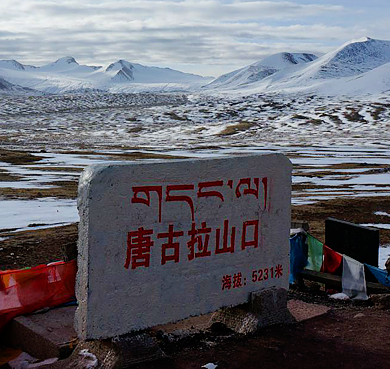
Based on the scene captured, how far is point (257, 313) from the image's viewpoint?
7.82 m

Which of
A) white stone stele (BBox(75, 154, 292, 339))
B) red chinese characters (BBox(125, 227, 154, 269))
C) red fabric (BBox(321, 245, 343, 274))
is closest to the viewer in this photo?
white stone stele (BBox(75, 154, 292, 339))

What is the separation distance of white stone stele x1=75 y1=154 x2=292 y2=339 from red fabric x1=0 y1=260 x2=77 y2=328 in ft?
4.84

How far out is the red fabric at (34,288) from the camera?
Answer: 297 inches

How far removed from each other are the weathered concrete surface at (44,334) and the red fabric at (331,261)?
4.54 m

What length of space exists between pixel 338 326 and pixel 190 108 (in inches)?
4308

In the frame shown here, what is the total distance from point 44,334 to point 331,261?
5.17m

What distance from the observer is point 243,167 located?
7539mm

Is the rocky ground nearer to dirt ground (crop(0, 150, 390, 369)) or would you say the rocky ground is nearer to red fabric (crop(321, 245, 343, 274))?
dirt ground (crop(0, 150, 390, 369))

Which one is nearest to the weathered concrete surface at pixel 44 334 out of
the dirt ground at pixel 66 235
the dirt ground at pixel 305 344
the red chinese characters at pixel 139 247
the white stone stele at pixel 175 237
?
the white stone stele at pixel 175 237

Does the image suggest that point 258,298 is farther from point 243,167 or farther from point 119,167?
point 119,167

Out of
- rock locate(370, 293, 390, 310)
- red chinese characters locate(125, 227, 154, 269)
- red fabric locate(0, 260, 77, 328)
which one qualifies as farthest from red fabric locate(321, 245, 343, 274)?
red chinese characters locate(125, 227, 154, 269)

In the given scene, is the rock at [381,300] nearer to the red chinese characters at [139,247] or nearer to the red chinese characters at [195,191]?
the red chinese characters at [195,191]

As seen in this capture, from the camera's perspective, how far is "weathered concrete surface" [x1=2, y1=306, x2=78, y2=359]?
695 cm

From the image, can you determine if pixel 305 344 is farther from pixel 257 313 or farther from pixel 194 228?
pixel 194 228
